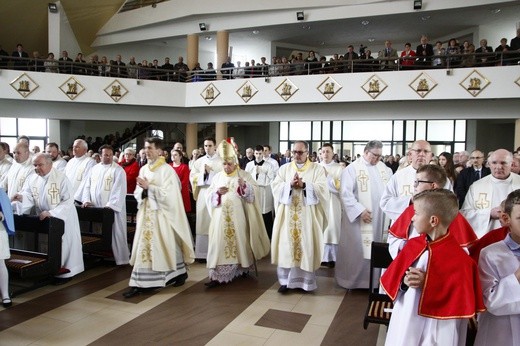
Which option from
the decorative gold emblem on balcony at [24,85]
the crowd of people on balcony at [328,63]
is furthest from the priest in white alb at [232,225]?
the decorative gold emblem on balcony at [24,85]

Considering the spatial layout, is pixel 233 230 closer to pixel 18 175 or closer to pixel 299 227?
pixel 299 227

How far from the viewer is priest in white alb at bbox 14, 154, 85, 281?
5.85 m

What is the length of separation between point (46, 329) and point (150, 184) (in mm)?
1975

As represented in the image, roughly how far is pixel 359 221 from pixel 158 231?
2572mm

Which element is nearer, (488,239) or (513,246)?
(513,246)

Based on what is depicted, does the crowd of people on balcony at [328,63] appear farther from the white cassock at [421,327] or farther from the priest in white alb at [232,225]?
the white cassock at [421,327]

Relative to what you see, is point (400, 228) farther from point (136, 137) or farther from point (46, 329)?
point (136, 137)

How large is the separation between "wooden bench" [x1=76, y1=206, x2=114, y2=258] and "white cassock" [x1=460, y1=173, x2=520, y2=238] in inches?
192

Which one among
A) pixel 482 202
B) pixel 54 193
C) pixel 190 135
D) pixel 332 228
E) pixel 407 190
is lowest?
pixel 332 228

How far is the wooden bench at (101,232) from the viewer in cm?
659

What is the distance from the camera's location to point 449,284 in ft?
7.74

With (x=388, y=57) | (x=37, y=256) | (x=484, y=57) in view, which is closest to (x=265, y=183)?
(x=37, y=256)

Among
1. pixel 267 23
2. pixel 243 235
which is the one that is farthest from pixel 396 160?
pixel 243 235

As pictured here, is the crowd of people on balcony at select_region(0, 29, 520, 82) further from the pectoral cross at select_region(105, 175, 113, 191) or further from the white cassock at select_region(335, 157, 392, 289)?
the pectoral cross at select_region(105, 175, 113, 191)
